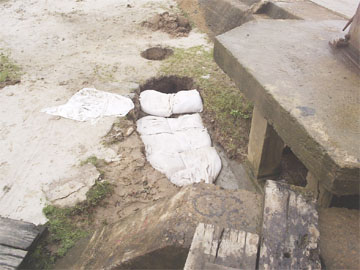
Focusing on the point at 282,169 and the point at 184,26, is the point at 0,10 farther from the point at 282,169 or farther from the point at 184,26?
the point at 282,169

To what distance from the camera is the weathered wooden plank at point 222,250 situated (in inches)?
63.1

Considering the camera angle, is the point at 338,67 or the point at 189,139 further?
the point at 189,139

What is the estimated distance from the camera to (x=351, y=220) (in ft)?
6.48

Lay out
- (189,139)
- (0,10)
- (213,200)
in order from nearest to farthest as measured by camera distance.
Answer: (213,200) → (189,139) → (0,10)

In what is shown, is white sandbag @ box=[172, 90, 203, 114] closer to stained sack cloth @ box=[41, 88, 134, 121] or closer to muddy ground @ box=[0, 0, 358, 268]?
muddy ground @ box=[0, 0, 358, 268]

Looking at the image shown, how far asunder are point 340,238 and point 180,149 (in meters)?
2.86

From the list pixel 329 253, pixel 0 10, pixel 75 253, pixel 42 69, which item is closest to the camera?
pixel 329 253

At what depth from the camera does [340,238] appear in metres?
1.86

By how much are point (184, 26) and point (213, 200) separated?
6.48m

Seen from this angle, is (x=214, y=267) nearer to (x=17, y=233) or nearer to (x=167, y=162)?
Answer: (x=17, y=233)

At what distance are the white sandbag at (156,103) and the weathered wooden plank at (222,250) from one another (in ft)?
11.9

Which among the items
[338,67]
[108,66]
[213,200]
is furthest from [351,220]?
[108,66]

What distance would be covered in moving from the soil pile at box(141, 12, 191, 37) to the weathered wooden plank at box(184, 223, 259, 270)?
6.54m

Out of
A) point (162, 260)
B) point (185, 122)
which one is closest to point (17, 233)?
point (162, 260)
